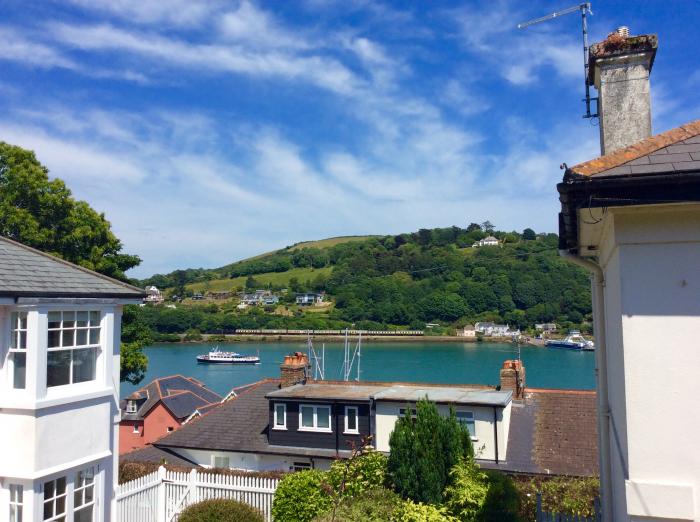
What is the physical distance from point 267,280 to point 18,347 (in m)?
180

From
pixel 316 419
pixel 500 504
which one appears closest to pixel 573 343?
pixel 316 419

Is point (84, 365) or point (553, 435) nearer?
point (84, 365)

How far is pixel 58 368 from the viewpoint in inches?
343

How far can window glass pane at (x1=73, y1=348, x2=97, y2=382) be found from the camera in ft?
29.7

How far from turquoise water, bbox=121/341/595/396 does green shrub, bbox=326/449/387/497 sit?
46.4 metres

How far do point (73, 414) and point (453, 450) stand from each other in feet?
22.7

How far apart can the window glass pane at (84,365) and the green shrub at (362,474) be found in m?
5.25

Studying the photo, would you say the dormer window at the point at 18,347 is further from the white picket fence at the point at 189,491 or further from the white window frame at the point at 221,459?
the white window frame at the point at 221,459

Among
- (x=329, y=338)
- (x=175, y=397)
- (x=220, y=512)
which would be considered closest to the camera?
(x=220, y=512)

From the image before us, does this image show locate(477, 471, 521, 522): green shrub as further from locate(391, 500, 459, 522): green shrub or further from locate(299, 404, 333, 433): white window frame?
locate(299, 404, 333, 433): white window frame

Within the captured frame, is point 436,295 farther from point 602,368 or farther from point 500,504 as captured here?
point 602,368

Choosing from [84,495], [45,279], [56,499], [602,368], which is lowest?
[84,495]

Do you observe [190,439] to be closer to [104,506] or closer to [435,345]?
[104,506]

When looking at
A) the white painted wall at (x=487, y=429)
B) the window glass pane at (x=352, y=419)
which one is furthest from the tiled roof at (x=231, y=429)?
the white painted wall at (x=487, y=429)
